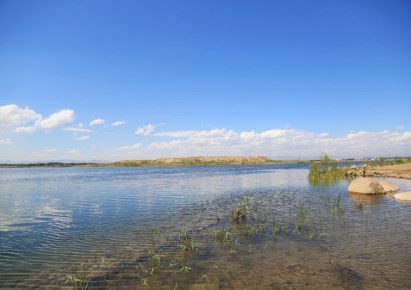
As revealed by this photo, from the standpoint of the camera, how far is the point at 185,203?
24.2 meters

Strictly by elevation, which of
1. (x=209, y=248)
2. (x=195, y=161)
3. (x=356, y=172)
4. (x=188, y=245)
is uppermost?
(x=195, y=161)

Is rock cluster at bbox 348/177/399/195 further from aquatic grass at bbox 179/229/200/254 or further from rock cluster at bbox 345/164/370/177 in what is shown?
aquatic grass at bbox 179/229/200/254

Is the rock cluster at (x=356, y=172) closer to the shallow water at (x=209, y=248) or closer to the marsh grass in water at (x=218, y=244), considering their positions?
the shallow water at (x=209, y=248)

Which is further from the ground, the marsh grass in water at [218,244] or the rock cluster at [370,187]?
the rock cluster at [370,187]

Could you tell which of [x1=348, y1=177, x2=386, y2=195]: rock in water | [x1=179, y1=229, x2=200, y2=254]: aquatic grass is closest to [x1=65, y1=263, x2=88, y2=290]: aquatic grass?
[x1=179, y1=229, x2=200, y2=254]: aquatic grass

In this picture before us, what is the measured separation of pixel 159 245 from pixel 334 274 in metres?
6.90

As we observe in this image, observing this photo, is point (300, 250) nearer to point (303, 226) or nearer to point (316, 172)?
point (303, 226)

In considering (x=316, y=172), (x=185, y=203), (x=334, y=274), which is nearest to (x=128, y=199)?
(x=185, y=203)

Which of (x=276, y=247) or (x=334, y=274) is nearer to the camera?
(x=334, y=274)

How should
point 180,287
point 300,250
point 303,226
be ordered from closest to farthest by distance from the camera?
point 180,287, point 300,250, point 303,226

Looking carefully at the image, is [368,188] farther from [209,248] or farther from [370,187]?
[209,248]

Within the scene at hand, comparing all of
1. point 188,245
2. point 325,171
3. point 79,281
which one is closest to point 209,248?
point 188,245

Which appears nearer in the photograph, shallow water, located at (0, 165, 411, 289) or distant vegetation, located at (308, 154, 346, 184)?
shallow water, located at (0, 165, 411, 289)

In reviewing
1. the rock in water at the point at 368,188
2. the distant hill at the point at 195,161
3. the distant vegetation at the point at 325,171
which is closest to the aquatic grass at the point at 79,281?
the rock in water at the point at 368,188
